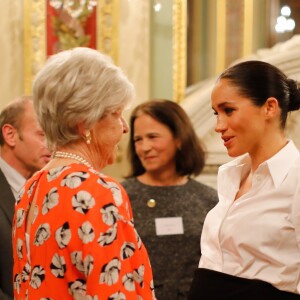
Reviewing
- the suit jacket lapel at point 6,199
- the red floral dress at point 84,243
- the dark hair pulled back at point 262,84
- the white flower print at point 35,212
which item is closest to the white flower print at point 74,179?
the red floral dress at point 84,243

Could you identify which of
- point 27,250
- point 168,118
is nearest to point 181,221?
point 168,118

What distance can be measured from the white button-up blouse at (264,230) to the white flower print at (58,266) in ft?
1.88

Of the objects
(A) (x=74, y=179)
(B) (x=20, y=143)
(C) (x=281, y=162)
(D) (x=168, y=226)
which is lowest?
(D) (x=168, y=226)

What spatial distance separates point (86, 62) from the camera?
62.6 inches

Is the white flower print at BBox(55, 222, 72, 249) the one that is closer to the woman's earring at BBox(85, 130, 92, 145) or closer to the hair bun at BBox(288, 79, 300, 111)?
the woman's earring at BBox(85, 130, 92, 145)

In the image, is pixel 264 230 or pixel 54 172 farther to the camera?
pixel 264 230

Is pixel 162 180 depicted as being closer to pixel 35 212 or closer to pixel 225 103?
pixel 225 103

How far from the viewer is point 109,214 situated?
59.4 inches

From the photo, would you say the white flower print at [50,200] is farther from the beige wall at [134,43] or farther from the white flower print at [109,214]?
the beige wall at [134,43]

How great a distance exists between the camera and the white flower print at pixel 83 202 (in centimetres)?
151

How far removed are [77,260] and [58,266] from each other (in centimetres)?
5

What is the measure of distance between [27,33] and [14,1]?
22cm

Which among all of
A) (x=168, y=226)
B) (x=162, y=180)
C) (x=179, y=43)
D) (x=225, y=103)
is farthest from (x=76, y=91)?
(x=179, y=43)

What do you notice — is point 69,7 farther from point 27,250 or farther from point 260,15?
point 27,250
